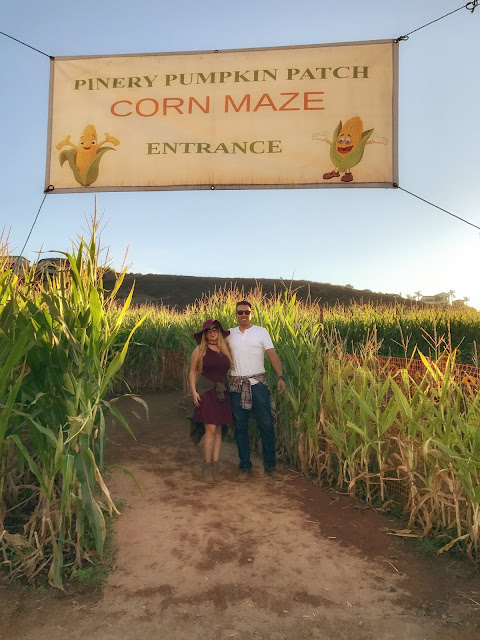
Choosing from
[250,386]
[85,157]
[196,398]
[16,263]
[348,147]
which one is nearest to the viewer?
[16,263]

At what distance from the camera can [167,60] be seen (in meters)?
5.88

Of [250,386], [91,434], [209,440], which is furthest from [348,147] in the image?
[91,434]

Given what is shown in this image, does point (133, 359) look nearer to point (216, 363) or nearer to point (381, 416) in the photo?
point (216, 363)

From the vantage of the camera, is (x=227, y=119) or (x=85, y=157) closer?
(x=227, y=119)

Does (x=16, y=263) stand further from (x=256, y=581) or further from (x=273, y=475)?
(x=273, y=475)

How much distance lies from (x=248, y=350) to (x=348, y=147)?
98.3 inches

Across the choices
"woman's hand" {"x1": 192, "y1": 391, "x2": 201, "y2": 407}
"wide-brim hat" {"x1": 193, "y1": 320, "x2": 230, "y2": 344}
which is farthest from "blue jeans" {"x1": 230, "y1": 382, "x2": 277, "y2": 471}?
"wide-brim hat" {"x1": 193, "y1": 320, "x2": 230, "y2": 344}

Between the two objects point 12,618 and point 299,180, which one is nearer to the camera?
point 12,618

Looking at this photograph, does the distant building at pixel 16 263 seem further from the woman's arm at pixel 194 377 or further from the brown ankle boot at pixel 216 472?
the brown ankle boot at pixel 216 472

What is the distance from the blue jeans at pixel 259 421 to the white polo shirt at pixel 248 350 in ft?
0.54

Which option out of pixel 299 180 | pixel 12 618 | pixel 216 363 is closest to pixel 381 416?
pixel 216 363

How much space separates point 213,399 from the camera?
5.08m

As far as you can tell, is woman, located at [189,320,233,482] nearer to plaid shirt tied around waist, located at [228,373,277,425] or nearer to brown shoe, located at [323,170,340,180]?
plaid shirt tied around waist, located at [228,373,277,425]

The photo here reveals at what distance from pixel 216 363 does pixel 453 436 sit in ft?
7.43
